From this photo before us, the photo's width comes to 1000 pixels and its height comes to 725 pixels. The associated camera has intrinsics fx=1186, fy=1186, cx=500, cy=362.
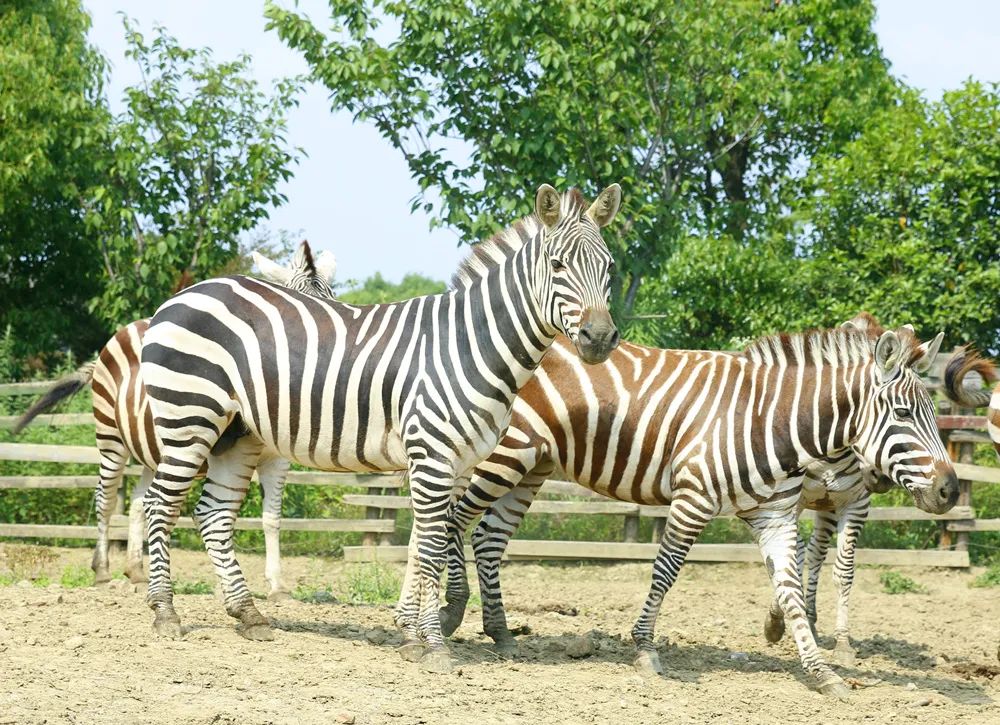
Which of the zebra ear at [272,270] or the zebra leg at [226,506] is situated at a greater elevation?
the zebra ear at [272,270]

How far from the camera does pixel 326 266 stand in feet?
30.4

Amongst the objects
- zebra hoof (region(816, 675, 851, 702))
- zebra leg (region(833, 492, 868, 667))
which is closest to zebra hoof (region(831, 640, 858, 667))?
zebra leg (region(833, 492, 868, 667))

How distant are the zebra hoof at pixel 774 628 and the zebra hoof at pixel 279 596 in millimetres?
3488

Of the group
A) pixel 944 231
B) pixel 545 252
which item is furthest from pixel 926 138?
pixel 545 252

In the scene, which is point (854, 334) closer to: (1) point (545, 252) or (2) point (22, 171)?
(1) point (545, 252)

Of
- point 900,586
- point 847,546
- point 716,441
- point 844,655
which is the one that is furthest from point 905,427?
point 900,586

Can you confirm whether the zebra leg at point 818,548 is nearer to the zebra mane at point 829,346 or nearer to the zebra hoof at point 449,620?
the zebra mane at point 829,346

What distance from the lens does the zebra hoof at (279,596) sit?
28.9 feet

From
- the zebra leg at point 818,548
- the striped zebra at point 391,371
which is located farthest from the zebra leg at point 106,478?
the zebra leg at point 818,548

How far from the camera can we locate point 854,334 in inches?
279

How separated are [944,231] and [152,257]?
1059cm

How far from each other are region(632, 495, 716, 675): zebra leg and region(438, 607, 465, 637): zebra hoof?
1.13 meters

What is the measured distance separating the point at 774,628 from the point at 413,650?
2.95 metres

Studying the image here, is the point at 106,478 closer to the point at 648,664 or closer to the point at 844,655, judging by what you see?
the point at 648,664
